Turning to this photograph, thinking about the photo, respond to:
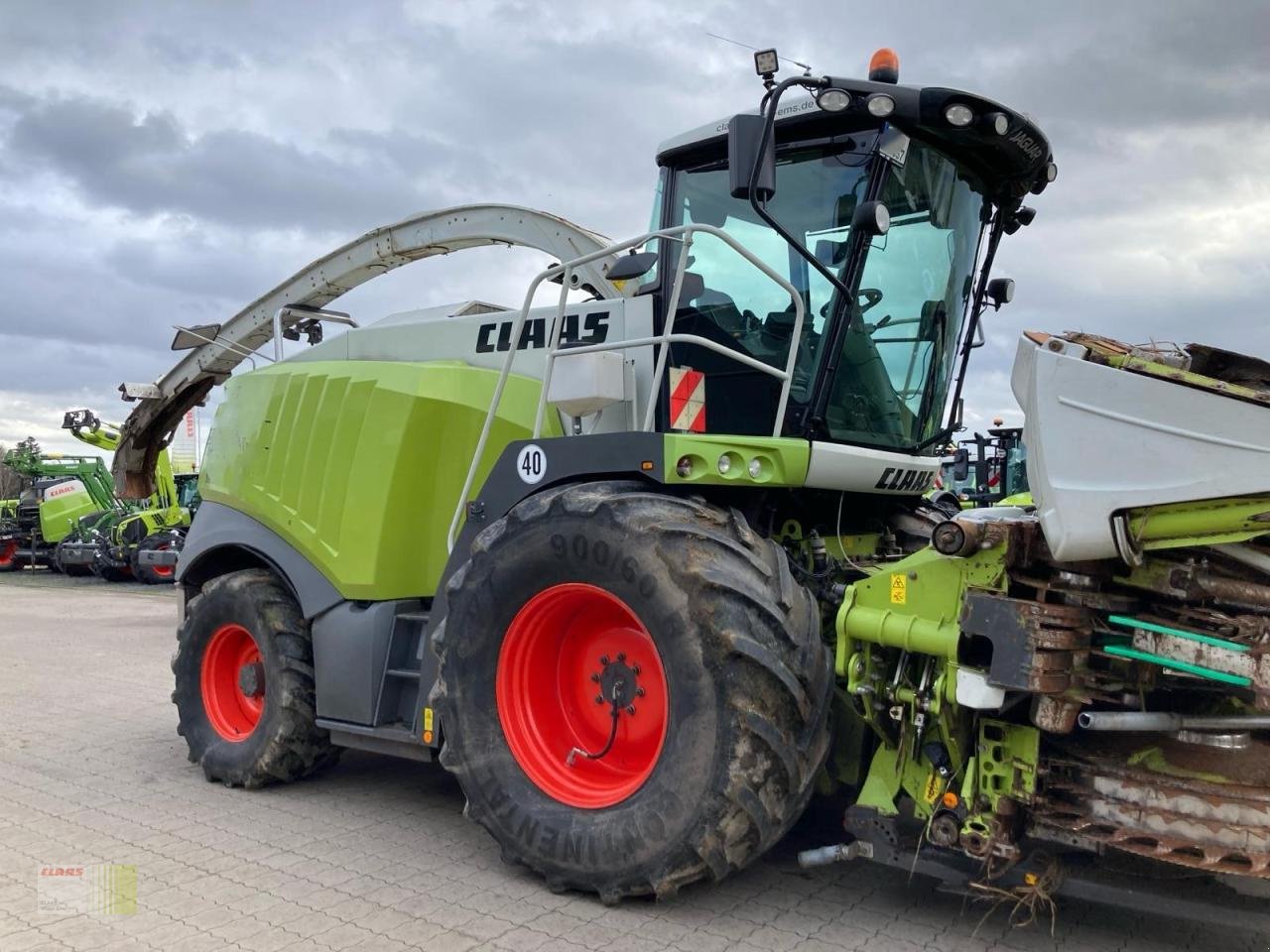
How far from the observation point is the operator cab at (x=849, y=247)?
4.25 meters

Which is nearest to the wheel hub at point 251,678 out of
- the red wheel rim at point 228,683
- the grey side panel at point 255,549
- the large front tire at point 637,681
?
the red wheel rim at point 228,683

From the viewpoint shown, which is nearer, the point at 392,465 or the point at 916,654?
the point at 916,654

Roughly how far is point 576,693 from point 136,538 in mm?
20728

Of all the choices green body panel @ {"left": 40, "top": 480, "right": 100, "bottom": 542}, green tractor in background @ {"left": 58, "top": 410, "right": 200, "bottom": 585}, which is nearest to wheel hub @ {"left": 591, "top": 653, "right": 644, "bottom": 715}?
green tractor in background @ {"left": 58, "top": 410, "right": 200, "bottom": 585}

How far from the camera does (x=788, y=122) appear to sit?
435 centimetres

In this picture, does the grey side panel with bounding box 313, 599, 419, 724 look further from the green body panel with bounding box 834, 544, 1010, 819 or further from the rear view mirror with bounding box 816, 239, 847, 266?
the rear view mirror with bounding box 816, 239, 847, 266

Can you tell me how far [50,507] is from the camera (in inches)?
1038

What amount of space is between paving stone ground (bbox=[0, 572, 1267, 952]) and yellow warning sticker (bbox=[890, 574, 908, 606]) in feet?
3.71

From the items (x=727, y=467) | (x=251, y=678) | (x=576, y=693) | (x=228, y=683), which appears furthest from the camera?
(x=228, y=683)

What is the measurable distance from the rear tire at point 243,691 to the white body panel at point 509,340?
4.57 ft

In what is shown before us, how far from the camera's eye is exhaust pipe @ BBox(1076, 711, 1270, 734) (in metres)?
3.09

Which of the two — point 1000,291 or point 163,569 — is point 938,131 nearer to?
point 1000,291

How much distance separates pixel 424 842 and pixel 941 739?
238cm

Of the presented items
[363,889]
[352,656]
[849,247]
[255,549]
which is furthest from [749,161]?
[255,549]
